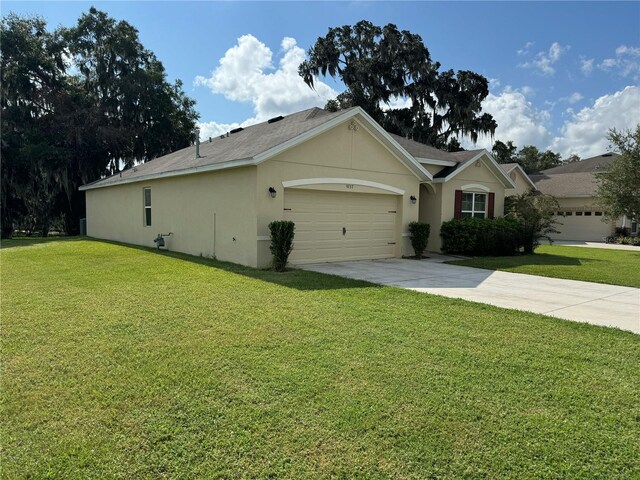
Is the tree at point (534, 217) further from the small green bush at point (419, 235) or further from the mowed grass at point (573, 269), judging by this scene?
the small green bush at point (419, 235)

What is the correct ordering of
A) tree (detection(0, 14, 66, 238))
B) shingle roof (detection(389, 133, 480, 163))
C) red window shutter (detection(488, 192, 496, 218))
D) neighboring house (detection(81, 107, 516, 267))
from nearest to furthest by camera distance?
1. neighboring house (detection(81, 107, 516, 267))
2. shingle roof (detection(389, 133, 480, 163))
3. red window shutter (detection(488, 192, 496, 218))
4. tree (detection(0, 14, 66, 238))

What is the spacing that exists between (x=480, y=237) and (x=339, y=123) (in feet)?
21.3

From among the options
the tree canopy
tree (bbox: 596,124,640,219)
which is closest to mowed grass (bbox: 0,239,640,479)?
tree (bbox: 596,124,640,219)

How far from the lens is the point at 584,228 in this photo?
25625 mm

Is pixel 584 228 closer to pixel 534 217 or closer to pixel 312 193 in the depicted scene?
pixel 534 217

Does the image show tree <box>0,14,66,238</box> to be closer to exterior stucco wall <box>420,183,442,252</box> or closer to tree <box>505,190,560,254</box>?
exterior stucco wall <box>420,183,442,252</box>

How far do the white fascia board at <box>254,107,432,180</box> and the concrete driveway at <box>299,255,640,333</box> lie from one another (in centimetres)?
303

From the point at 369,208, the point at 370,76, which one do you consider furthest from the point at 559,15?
the point at 370,76

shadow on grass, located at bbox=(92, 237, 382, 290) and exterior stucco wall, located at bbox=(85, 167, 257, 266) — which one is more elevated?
exterior stucco wall, located at bbox=(85, 167, 257, 266)

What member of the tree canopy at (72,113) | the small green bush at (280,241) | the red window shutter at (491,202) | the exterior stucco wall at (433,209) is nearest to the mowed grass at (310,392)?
the small green bush at (280,241)

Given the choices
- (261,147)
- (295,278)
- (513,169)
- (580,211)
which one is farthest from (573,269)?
(580,211)

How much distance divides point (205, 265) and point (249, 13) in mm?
8910

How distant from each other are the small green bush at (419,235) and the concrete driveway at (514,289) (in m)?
1.72

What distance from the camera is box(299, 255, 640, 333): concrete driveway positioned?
20.9 feet
